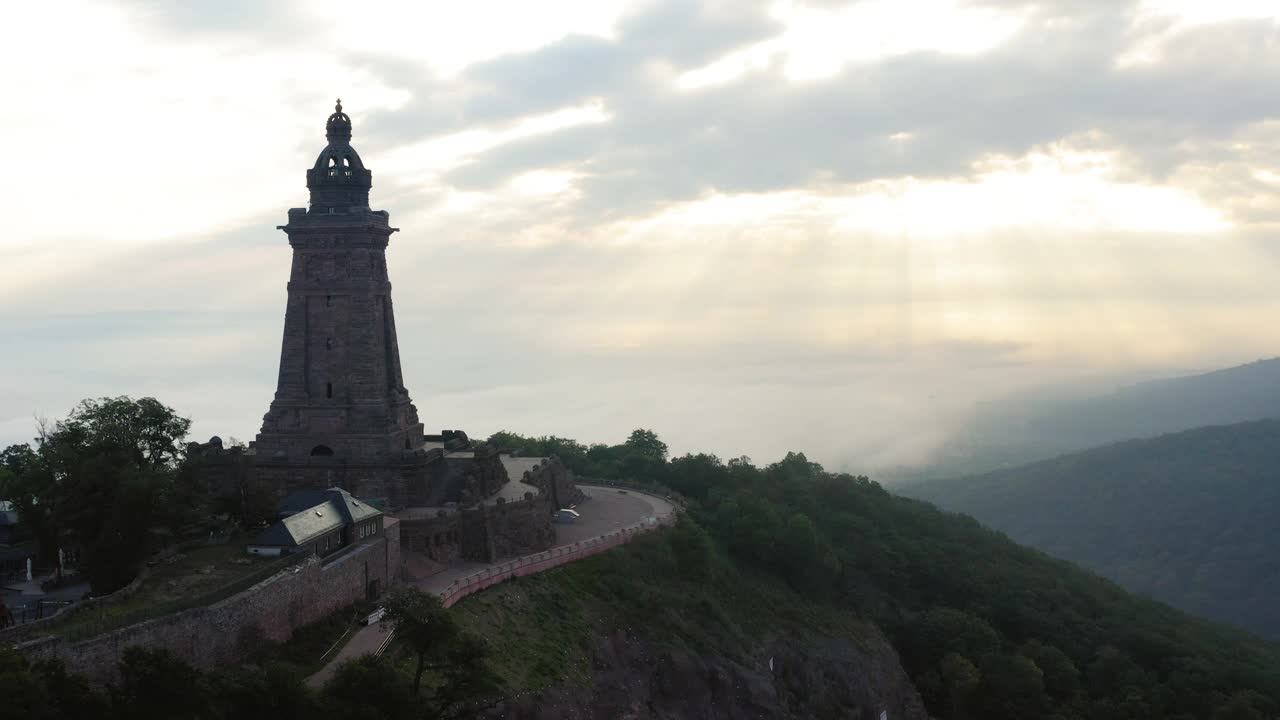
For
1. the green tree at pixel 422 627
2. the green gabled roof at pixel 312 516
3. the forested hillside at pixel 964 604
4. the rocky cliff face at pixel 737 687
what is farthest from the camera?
the forested hillside at pixel 964 604

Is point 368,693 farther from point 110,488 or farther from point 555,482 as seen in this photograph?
point 555,482

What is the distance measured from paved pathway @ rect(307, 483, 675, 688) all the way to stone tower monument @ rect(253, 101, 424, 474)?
10.2 m

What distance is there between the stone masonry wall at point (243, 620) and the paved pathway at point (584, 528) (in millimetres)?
2199

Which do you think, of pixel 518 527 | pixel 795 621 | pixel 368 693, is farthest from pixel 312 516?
pixel 795 621

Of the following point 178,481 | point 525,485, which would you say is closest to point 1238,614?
point 525,485

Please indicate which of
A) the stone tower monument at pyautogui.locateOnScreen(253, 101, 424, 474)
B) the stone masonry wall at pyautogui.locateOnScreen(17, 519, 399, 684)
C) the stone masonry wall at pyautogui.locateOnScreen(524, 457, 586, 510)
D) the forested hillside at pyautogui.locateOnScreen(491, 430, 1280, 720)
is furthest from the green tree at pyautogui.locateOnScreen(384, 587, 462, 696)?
the forested hillside at pyautogui.locateOnScreen(491, 430, 1280, 720)

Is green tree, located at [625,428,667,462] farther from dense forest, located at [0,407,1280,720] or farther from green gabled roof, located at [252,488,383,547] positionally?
green gabled roof, located at [252,488,383,547]

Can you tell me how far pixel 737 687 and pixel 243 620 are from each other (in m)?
27.6

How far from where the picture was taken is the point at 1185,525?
6727 inches

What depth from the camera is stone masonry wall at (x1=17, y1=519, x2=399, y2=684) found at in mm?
32094

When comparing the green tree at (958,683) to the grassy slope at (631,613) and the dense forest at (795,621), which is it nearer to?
the dense forest at (795,621)

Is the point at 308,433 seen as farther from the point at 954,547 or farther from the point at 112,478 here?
the point at 954,547

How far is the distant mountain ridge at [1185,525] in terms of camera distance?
148 meters

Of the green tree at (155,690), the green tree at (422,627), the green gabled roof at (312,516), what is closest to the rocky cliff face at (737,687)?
the green tree at (422,627)
